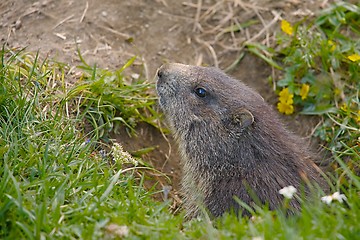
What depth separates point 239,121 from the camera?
5.76m

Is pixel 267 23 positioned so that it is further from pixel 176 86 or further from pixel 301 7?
pixel 176 86

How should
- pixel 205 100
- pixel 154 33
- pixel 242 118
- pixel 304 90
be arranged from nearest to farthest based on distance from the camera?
pixel 242 118 → pixel 205 100 → pixel 304 90 → pixel 154 33

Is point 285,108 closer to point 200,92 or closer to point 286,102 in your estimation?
point 286,102

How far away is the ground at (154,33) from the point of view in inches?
277

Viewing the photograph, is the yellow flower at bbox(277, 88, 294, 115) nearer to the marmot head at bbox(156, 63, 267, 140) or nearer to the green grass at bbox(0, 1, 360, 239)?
the green grass at bbox(0, 1, 360, 239)

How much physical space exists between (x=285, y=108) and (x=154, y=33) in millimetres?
1875

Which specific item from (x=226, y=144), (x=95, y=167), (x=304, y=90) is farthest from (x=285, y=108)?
(x=95, y=167)

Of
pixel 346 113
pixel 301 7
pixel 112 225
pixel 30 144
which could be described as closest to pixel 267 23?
pixel 301 7

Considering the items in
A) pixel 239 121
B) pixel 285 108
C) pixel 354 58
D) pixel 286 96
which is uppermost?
pixel 239 121

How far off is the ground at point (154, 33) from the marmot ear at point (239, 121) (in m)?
1.36

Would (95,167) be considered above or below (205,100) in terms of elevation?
above

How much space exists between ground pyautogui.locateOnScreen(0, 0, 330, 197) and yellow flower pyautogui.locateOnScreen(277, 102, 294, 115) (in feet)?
0.54

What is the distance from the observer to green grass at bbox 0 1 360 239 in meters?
4.07

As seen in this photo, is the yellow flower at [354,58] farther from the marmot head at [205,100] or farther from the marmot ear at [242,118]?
the marmot ear at [242,118]
